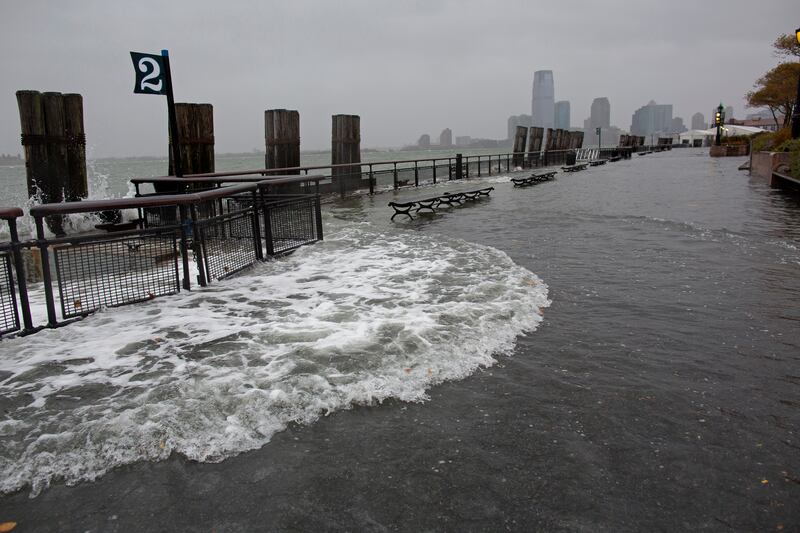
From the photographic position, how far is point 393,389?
390 cm

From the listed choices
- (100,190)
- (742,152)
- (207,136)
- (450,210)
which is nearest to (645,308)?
(450,210)

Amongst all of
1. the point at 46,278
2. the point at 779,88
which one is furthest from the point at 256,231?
the point at 779,88

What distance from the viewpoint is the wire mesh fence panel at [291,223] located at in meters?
8.81

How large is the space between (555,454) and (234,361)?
8.53 ft

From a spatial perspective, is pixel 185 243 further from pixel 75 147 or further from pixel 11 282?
pixel 75 147

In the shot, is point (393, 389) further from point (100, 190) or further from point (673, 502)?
point (100, 190)

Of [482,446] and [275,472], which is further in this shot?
[482,446]

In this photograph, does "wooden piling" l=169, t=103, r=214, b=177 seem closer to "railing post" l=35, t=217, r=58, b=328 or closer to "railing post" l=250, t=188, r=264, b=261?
"railing post" l=250, t=188, r=264, b=261

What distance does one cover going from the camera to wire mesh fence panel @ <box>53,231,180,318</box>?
5488mm

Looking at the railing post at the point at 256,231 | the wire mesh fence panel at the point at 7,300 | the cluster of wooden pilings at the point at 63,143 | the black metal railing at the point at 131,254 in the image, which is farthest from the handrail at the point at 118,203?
the cluster of wooden pilings at the point at 63,143

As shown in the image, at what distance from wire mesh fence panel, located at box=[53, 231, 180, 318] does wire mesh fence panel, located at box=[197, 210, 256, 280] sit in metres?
0.50

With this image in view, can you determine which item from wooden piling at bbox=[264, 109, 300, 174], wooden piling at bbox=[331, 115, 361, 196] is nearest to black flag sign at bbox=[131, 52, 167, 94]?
wooden piling at bbox=[264, 109, 300, 174]

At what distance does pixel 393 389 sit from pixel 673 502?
1.88m

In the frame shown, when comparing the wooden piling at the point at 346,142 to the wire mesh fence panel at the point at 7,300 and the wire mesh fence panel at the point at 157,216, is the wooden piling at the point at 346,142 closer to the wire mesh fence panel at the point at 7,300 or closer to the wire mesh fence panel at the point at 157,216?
the wire mesh fence panel at the point at 157,216
